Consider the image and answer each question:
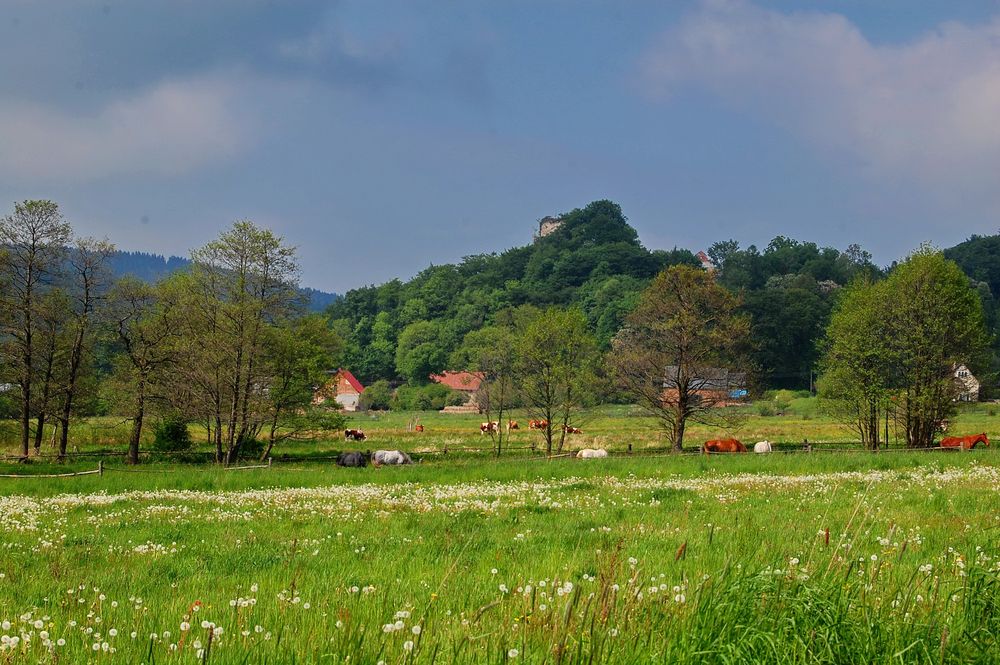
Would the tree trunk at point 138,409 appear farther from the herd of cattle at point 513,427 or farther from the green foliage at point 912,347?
the green foliage at point 912,347

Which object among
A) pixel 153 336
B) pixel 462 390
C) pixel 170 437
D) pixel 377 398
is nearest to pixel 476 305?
pixel 462 390

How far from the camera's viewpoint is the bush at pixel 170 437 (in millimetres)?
58500

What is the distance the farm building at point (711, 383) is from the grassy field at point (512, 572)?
22.1 metres

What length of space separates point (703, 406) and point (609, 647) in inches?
1917

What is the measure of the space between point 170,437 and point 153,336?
30.1 ft

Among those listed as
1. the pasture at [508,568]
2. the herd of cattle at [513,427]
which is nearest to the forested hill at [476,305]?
the herd of cattle at [513,427]

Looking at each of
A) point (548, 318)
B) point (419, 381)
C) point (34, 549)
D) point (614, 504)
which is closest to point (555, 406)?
point (548, 318)

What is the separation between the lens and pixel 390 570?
10617mm

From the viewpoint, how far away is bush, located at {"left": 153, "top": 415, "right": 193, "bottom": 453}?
58500 millimetres

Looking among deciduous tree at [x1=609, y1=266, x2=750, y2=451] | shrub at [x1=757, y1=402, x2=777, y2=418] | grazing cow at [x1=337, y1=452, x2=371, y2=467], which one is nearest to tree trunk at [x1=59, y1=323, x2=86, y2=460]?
grazing cow at [x1=337, y1=452, x2=371, y2=467]

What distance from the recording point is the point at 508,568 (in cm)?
1068

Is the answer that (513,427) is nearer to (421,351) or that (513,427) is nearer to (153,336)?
(153,336)

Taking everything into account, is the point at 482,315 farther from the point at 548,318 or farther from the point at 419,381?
the point at 548,318

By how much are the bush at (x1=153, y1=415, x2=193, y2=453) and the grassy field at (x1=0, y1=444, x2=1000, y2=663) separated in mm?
28965
